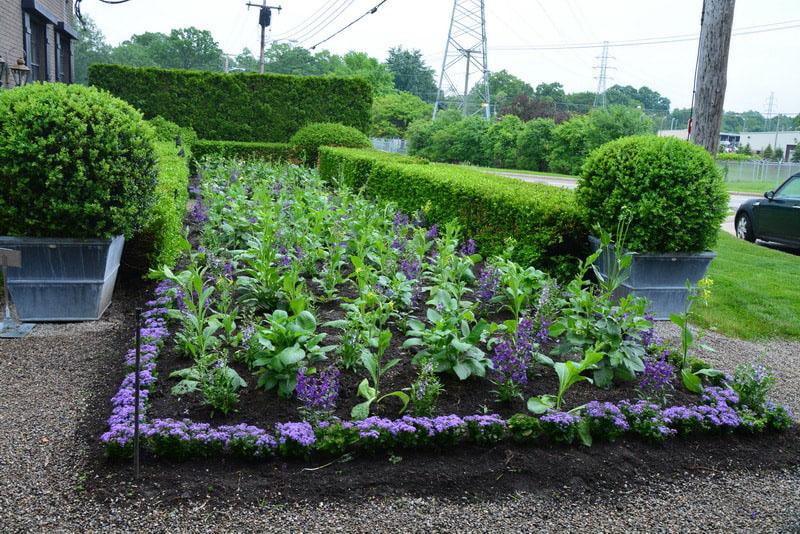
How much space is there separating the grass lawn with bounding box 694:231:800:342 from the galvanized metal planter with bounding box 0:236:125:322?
16.7ft

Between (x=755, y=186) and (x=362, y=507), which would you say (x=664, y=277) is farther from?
(x=755, y=186)

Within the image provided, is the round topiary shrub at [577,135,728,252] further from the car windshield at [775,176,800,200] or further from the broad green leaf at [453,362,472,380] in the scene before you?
the car windshield at [775,176,800,200]

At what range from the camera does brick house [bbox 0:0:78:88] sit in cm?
1257

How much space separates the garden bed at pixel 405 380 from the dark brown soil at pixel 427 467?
31 mm

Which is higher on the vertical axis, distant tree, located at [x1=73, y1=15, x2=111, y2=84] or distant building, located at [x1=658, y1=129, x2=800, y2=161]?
distant tree, located at [x1=73, y1=15, x2=111, y2=84]

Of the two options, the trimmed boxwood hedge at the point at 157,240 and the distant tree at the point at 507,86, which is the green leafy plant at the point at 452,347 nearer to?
the trimmed boxwood hedge at the point at 157,240

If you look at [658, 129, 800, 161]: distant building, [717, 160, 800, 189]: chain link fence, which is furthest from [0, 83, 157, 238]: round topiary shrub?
[658, 129, 800, 161]: distant building

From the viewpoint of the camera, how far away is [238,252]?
583 centimetres

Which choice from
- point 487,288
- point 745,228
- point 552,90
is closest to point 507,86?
point 552,90

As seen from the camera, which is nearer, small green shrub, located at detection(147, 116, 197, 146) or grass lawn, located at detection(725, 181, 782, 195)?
small green shrub, located at detection(147, 116, 197, 146)

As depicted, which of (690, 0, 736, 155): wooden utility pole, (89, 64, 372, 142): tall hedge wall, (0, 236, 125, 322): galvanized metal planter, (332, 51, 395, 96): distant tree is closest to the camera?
(0, 236, 125, 322): galvanized metal planter

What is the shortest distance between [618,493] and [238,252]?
3.74 meters

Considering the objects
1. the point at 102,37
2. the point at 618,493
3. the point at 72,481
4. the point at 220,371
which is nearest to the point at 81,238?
the point at 220,371

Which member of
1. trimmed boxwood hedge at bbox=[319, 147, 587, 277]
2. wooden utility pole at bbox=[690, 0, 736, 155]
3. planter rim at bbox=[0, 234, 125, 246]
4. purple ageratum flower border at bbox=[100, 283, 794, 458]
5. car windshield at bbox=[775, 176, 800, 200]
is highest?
wooden utility pole at bbox=[690, 0, 736, 155]
